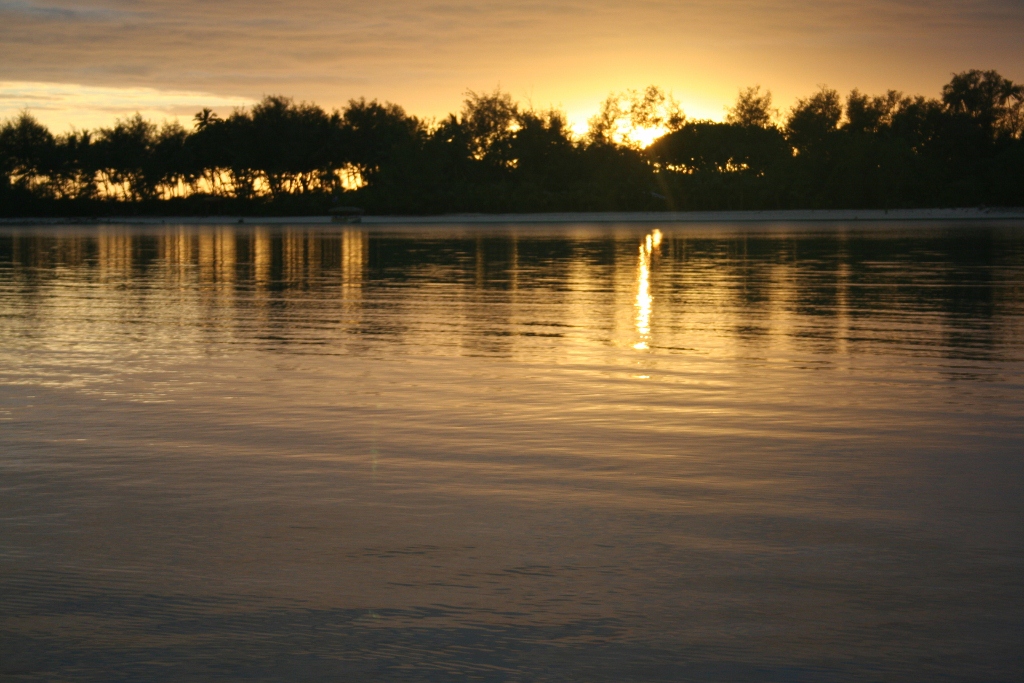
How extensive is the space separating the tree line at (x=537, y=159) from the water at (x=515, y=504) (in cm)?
7673

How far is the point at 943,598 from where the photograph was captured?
4441mm

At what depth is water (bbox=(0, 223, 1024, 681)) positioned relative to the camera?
13.3 feet

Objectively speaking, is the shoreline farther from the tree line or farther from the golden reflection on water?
the golden reflection on water

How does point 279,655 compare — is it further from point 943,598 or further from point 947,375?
point 947,375

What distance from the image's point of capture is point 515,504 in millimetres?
5891

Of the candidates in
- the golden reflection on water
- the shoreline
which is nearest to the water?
the golden reflection on water

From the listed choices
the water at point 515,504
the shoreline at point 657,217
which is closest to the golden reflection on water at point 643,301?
the water at point 515,504

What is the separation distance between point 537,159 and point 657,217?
18.1m

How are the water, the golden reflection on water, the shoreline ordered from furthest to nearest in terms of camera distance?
the shoreline
the golden reflection on water
the water

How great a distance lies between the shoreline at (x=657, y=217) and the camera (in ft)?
261

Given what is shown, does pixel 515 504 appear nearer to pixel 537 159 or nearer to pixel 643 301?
pixel 643 301

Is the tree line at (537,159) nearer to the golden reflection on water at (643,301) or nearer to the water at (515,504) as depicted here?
the golden reflection on water at (643,301)

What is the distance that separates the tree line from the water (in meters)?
76.7

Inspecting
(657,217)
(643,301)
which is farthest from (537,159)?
(643,301)
